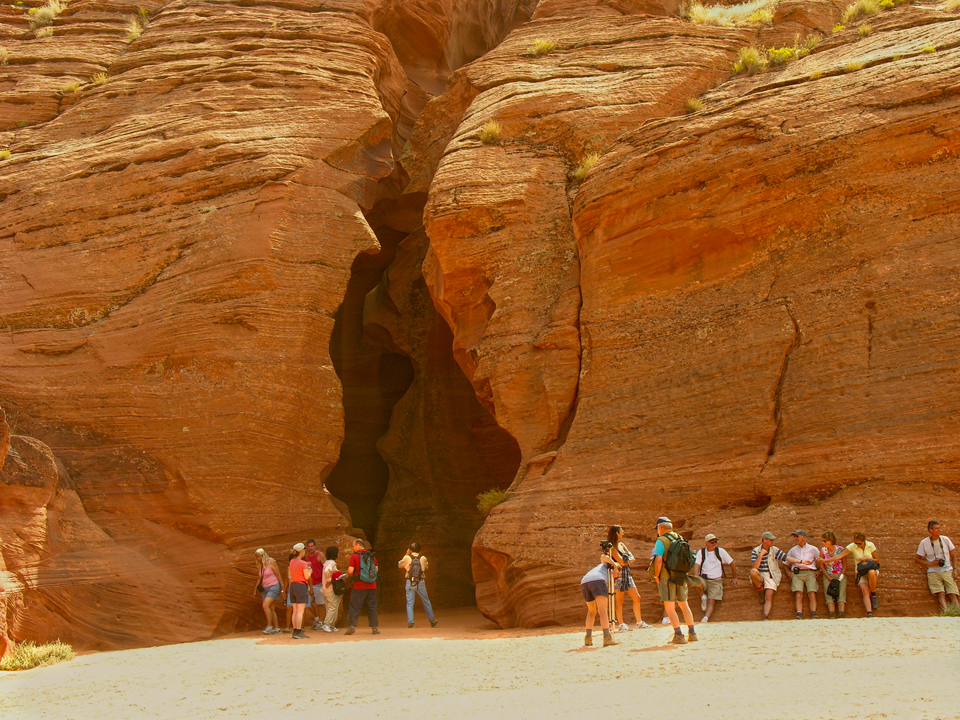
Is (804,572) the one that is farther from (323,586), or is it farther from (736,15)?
(736,15)

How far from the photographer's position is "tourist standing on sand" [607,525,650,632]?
34.8 ft

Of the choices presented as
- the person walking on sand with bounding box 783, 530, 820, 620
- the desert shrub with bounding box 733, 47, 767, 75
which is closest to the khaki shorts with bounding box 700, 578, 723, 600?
Answer: the person walking on sand with bounding box 783, 530, 820, 620

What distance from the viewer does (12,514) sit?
13914 millimetres

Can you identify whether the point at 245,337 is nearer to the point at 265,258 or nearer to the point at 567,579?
the point at 265,258

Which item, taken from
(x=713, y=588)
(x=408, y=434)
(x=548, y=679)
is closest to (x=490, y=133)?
(x=408, y=434)

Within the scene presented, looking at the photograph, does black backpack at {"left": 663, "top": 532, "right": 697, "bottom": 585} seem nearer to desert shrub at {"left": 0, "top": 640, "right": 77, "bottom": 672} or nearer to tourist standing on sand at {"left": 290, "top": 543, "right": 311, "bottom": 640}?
tourist standing on sand at {"left": 290, "top": 543, "right": 311, "bottom": 640}

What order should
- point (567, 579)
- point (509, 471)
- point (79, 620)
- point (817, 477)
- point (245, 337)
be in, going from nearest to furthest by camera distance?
1. point (817, 477)
2. point (567, 579)
3. point (79, 620)
4. point (245, 337)
5. point (509, 471)

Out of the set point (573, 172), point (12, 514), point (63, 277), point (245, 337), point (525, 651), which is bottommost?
point (525, 651)

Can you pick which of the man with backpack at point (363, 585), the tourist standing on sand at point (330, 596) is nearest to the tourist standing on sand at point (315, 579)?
the tourist standing on sand at point (330, 596)

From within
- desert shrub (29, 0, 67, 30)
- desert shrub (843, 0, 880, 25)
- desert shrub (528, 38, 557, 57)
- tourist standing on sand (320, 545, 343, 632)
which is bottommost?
tourist standing on sand (320, 545, 343, 632)

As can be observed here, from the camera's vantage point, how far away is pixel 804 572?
36.4ft

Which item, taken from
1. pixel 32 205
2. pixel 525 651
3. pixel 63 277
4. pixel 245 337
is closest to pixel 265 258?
pixel 245 337

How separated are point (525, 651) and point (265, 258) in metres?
9.78

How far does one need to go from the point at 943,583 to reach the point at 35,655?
1171cm
